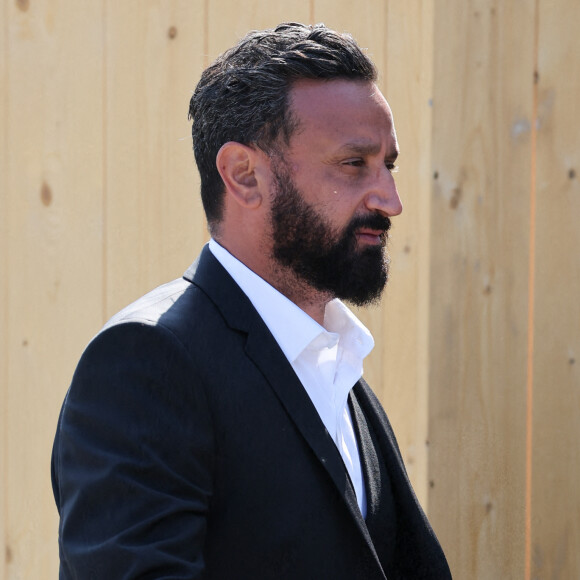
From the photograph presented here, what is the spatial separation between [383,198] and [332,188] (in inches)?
3.2

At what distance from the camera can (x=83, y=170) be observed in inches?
87.5

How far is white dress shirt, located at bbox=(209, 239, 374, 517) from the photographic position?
53.6 inches

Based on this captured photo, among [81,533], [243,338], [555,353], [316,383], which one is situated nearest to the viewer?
[81,533]

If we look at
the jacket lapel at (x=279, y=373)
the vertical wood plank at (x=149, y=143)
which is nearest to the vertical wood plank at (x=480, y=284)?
the vertical wood plank at (x=149, y=143)

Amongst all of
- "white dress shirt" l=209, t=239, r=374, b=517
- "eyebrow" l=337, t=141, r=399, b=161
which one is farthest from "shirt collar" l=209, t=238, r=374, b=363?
"eyebrow" l=337, t=141, r=399, b=161

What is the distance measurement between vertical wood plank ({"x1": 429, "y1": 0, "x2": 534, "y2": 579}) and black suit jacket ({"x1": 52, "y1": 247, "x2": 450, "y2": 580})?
0.99 metres

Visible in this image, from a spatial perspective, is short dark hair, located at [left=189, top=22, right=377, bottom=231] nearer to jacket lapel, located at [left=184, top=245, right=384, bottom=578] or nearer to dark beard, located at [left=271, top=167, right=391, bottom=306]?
dark beard, located at [left=271, top=167, right=391, bottom=306]

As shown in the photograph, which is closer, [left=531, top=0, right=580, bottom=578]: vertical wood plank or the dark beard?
the dark beard

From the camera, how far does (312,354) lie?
4.64ft

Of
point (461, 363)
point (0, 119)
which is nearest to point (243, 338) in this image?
point (461, 363)

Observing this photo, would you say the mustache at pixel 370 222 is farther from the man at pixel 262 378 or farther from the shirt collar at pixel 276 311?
the shirt collar at pixel 276 311

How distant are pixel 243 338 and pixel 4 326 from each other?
114cm

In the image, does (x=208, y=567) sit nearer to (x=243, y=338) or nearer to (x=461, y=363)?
(x=243, y=338)

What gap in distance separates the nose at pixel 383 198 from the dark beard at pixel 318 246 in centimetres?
2
